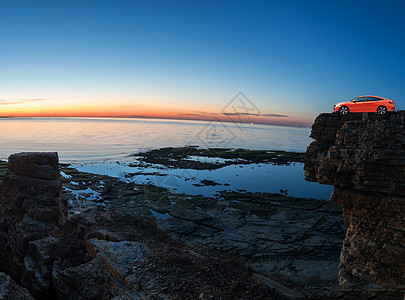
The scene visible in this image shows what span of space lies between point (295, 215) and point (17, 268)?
2262cm

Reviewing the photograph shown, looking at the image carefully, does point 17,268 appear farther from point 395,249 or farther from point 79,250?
point 395,249

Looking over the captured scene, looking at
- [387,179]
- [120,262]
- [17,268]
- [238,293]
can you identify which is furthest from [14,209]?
[387,179]

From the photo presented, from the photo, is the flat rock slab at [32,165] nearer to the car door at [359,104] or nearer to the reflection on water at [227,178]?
the reflection on water at [227,178]

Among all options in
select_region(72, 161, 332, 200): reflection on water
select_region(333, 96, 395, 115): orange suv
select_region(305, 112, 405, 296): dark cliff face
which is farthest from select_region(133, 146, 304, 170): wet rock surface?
select_region(305, 112, 405, 296): dark cliff face

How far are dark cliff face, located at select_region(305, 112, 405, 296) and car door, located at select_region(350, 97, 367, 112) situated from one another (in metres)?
3.61

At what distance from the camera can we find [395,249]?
9.73m

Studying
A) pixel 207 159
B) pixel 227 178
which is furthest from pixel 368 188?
pixel 207 159

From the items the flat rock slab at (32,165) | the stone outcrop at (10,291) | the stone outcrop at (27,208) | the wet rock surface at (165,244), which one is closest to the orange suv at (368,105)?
the wet rock surface at (165,244)

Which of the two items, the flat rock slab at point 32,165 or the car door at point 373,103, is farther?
the flat rock slab at point 32,165

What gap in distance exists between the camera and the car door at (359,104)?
13.7 metres

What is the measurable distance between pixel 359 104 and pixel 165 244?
15.1 m

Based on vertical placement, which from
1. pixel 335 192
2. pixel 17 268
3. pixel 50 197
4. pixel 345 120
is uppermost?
pixel 345 120

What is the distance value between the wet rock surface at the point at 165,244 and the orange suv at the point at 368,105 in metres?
9.25

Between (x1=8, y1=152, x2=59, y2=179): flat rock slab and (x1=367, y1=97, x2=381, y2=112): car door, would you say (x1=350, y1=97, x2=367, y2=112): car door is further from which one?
(x1=8, y1=152, x2=59, y2=179): flat rock slab
